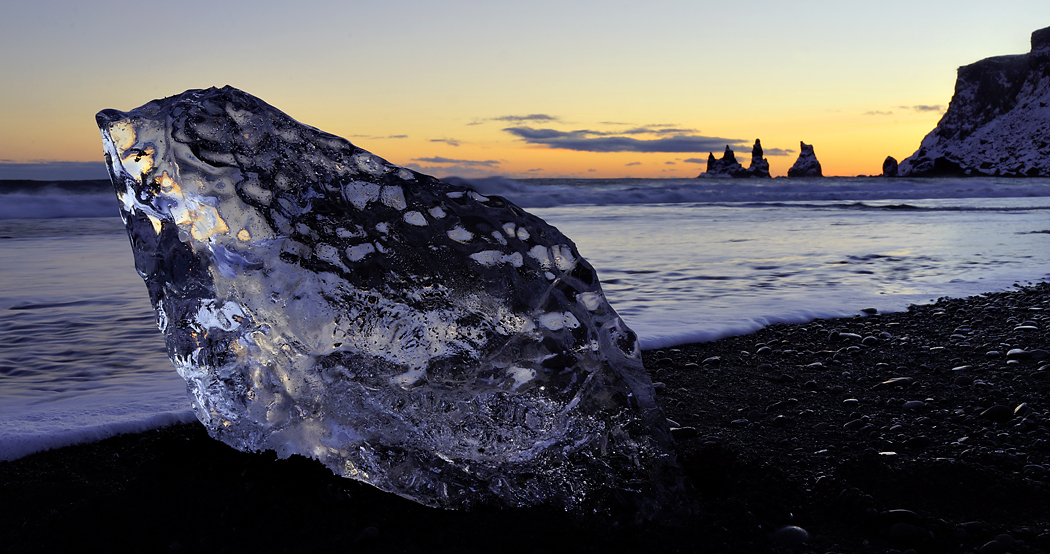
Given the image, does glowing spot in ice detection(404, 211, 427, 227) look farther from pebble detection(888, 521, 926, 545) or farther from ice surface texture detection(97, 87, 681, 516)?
pebble detection(888, 521, 926, 545)

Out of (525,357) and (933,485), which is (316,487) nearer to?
(525,357)

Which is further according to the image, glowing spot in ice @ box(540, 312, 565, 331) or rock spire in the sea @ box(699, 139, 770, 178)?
rock spire in the sea @ box(699, 139, 770, 178)

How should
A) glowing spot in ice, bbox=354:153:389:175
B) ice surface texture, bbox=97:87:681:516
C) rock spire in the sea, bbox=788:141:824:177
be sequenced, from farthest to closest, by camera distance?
rock spire in the sea, bbox=788:141:824:177, glowing spot in ice, bbox=354:153:389:175, ice surface texture, bbox=97:87:681:516

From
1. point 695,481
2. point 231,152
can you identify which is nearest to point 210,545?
point 231,152

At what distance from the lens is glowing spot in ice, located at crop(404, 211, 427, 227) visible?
62.7 inches

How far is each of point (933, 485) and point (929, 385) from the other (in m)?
1.05

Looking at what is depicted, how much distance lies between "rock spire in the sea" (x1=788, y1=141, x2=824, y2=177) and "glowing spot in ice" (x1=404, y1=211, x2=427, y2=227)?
87.9m

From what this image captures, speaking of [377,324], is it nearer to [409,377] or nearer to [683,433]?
[409,377]

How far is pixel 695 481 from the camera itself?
5.80 feet

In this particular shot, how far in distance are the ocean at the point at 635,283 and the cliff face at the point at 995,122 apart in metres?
65.7

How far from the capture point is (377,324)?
155 cm

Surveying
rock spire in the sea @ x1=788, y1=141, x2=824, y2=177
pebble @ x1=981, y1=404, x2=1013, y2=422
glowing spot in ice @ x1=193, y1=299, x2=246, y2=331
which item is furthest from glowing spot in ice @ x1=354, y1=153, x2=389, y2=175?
rock spire in the sea @ x1=788, y1=141, x2=824, y2=177

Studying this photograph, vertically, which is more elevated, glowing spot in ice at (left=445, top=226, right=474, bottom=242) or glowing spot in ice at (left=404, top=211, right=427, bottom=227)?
glowing spot in ice at (left=404, top=211, right=427, bottom=227)

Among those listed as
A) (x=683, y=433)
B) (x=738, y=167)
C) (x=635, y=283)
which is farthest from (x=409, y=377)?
(x=738, y=167)
